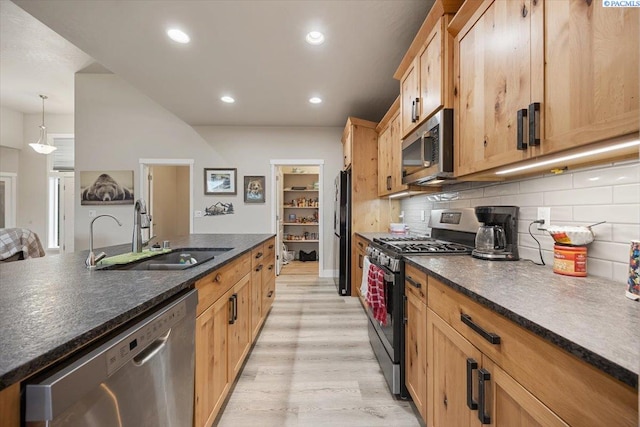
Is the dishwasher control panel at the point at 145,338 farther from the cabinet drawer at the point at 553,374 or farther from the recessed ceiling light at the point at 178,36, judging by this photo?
the recessed ceiling light at the point at 178,36

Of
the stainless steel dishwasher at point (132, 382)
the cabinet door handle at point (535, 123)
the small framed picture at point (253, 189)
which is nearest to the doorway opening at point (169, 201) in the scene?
the small framed picture at point (253, 189)

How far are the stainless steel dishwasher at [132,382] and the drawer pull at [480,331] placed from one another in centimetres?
103

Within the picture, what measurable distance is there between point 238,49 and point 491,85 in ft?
7.11

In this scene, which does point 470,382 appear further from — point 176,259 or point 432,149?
point 176,259

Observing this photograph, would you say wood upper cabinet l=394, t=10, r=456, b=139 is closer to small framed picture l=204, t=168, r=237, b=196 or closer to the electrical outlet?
the electrical outlet

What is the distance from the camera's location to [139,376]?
78 cm

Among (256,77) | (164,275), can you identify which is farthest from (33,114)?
(164,275)

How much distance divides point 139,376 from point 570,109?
5.24 ft

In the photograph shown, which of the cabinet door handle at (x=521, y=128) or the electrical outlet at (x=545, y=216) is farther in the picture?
the electrical outlet at (x=545, y=216)

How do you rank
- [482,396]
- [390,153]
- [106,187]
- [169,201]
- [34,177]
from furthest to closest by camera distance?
1. [169,201]
2. [34,177]
3. [106,187]
4. [390,153]
5. [482,396]

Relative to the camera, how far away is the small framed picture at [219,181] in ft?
15.0

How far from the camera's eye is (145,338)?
0.78 m

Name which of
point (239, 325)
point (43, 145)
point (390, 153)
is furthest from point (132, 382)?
point (43, 145)

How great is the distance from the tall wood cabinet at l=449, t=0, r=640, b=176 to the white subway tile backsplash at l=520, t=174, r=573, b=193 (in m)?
0.32
